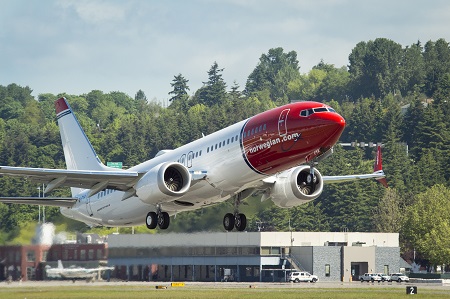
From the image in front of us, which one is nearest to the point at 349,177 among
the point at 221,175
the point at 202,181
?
the point at 202,181

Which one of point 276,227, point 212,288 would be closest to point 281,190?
point 212,288

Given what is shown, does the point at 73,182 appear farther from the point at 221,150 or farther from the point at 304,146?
the point at 304,146

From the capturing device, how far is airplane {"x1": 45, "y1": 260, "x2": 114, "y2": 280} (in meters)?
70.1

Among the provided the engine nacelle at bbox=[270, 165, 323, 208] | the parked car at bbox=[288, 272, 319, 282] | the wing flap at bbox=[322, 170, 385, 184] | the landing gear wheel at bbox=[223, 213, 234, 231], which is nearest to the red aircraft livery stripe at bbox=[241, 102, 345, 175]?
the engine nacelle at bbox=[270, 165, 323, 208]

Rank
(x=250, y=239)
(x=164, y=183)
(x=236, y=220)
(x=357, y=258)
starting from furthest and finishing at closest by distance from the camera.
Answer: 1. (x=357, y=258)
2. (x=250, y=239)
3. (x=236, y=220)
4. (x=164, y=183)

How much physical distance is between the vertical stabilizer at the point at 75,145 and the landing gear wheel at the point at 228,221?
11.7 m

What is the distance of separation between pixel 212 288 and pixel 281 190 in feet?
90.7

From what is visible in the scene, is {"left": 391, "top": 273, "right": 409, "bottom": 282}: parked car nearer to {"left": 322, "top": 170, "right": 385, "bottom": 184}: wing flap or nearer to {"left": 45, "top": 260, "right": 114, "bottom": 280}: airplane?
{"left": 322, "top": 170, "right": 385, "bottom": 184}: wing flap

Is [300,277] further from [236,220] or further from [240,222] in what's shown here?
[240,222]

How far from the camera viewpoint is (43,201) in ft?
232

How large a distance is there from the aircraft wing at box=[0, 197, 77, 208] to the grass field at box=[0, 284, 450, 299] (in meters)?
5.05

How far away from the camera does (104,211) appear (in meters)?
71.9

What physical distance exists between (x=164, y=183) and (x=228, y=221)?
717cm

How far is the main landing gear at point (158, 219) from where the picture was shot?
215 ft
